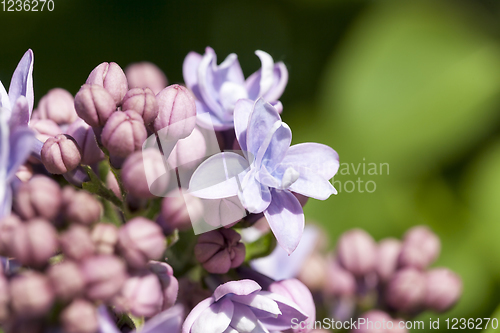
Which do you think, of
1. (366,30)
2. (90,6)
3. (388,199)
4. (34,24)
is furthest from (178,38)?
(388,199)

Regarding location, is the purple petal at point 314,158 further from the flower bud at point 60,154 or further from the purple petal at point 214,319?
the flower bud at point 60,154

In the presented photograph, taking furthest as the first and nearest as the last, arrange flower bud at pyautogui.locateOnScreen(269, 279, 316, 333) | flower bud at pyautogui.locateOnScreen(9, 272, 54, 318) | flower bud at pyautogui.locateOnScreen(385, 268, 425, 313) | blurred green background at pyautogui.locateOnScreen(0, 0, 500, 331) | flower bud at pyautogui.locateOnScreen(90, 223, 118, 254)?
blurred green background at pyautogui.locateOnScreen(0, 0, 500, 331) < flower bud at pyautogui.locateOnScreen(385, 268, 425, 313) < flower bud at pyautogui.locateOnScreen(269, 279, 316, 333) < flower bud at pyautogui.locateOnScreen(90, 223, 118, 254) < flower bud at pyautogui.locateOnScreen(9, 272, 54, 318)

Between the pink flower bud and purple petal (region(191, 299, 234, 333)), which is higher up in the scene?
the pink flower bud

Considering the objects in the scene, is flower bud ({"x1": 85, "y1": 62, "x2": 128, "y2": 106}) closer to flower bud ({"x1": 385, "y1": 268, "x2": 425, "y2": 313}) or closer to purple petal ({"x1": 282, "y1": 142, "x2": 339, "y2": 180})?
purple petal ({"x1": 282, "y1": 142, "x2": 339, "y2": 180})

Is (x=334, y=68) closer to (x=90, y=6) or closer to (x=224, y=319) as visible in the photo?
(x=90, y=6)

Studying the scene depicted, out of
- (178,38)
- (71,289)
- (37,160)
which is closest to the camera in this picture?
(71,289)

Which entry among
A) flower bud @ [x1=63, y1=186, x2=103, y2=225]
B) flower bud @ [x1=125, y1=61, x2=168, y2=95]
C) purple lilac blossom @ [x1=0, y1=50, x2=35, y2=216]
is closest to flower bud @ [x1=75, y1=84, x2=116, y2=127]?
purple lilac blossom @ [x1=0, y1=50, x2=35, y2=216]
